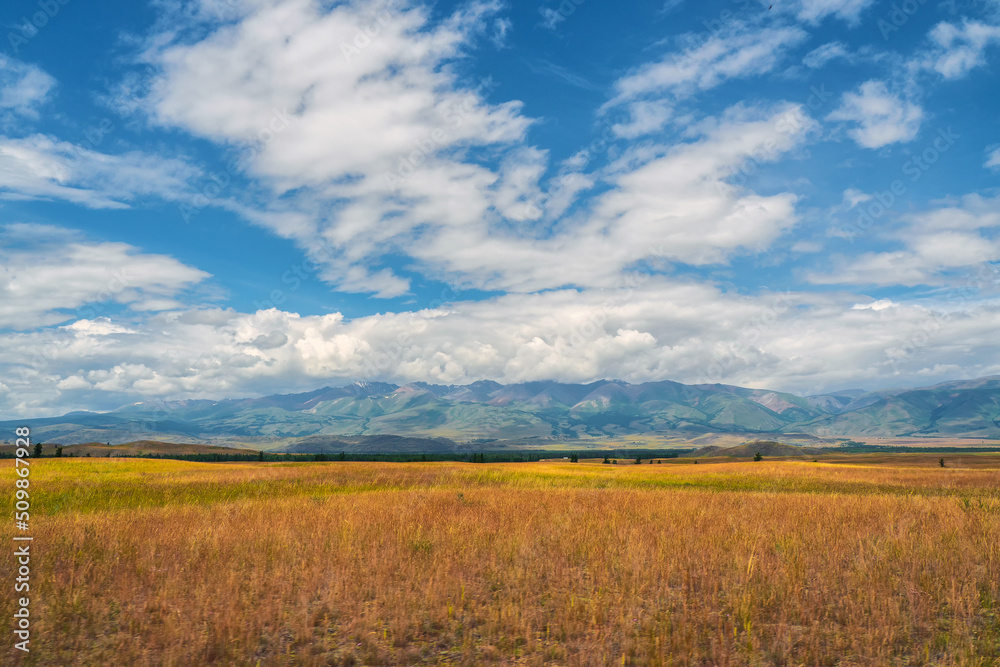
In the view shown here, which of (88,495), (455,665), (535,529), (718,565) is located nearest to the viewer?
(455,665)

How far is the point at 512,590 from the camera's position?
29.4ft

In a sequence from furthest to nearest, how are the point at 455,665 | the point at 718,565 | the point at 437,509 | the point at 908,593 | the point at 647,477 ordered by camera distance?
1. the point at 647,477
2. the point at 437,509
3. the point at 718,565
4. the point at 908,593
5. the point at 455,665

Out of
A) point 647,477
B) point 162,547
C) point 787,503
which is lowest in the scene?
point 647,477

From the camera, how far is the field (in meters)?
6.99

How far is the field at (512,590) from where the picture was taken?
6.99 metres

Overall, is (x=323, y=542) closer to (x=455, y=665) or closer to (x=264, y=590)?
(x=264, y=590)

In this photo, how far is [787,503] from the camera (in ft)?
63.2

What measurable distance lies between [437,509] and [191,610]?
30.6 ft

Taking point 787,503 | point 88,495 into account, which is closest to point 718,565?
point 787,503

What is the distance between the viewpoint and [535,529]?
13.3 metres

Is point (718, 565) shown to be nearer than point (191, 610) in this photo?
No

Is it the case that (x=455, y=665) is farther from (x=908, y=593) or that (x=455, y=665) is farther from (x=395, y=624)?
(x=908, y=593)

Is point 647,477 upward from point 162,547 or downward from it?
downward

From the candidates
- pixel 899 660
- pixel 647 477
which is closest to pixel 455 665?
pixel 899 660
